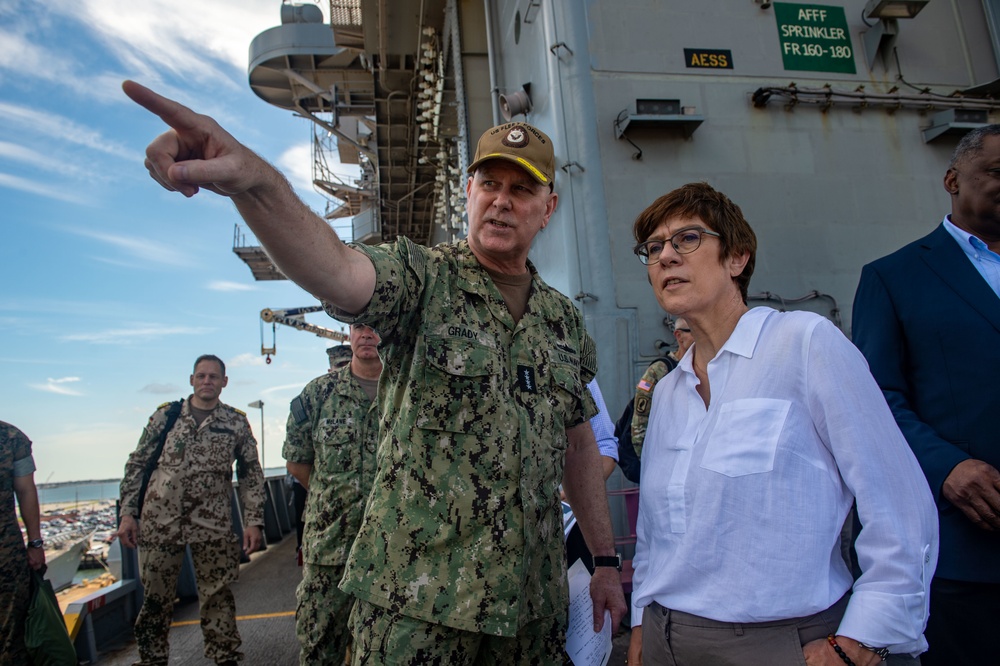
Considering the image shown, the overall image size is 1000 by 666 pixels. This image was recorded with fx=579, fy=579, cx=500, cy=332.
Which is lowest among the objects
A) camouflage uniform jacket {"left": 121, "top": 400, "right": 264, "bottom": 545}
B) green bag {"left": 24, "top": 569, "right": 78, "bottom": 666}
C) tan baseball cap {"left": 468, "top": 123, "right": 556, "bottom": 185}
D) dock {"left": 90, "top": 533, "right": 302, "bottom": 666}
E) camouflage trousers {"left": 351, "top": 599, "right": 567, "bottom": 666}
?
dock {"left": 90, "top": 533, "right": 302, "bottom": 666}

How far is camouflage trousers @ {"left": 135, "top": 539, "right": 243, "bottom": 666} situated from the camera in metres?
A: 3.95

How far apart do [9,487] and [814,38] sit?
8237 mm

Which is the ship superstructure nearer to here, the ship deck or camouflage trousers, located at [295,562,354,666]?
camouflage trousers, located at [295,562,354,666]

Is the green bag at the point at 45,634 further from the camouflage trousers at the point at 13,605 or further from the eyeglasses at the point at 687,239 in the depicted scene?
the eyeglasses at the point at 687,239

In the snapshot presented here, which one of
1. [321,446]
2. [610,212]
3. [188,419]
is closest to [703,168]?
[610,212]

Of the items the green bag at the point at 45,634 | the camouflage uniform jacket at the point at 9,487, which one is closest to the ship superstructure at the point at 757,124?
the green bag at the point at 45,634

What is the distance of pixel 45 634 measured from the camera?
3738 mm

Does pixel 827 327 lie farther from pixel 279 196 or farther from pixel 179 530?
pixel 179 530

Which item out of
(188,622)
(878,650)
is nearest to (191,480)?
(188,622)

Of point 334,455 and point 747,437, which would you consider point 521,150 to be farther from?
point 334,455

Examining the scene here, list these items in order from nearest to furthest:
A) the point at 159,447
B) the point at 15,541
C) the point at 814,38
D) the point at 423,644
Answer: the point at 423,644 < the point at 15,541 < the point at 159,447 < the point at 814,38

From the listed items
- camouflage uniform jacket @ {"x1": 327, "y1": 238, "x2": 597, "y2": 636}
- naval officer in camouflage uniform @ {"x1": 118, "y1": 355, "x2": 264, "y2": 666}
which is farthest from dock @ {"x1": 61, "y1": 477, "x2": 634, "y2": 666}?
camouflage uniform jacket @ {"x1": 327, "y1": 238, "x2": 597, "y2": 636}

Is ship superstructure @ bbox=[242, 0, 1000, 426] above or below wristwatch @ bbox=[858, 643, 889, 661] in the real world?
above

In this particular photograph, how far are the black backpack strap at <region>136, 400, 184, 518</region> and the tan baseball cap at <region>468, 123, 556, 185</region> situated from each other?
3779 mm
